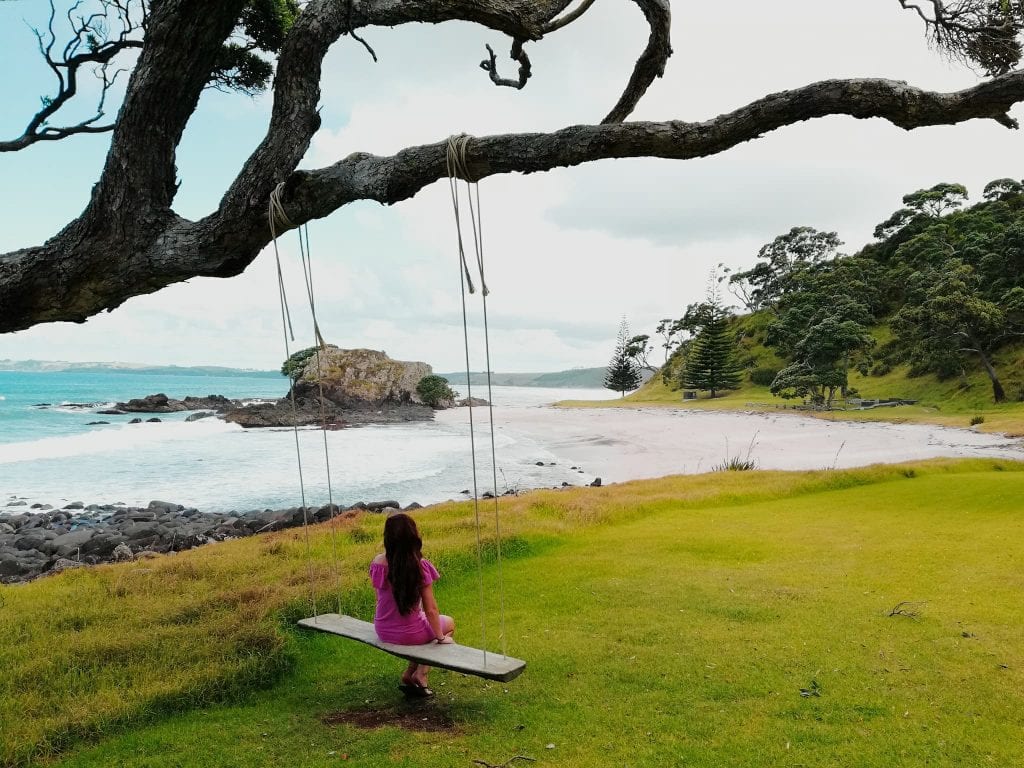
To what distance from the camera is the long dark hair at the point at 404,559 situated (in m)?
3.84

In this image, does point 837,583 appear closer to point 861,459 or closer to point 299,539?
point 299,539

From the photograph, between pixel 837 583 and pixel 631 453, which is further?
pixel 631 453

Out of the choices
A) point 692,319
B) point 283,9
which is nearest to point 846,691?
point 283,9

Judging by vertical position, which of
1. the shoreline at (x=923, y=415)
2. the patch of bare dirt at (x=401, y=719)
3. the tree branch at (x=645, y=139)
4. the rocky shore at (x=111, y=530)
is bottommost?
the rocky shore at (x=111, y=530)

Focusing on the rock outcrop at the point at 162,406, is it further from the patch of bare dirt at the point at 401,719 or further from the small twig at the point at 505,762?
the small twig at the point at 505,762

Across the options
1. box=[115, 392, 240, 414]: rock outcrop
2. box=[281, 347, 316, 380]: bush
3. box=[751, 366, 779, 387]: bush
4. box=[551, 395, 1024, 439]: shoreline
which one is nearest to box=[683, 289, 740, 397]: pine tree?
box=[751, 366, 779, 387]: bush

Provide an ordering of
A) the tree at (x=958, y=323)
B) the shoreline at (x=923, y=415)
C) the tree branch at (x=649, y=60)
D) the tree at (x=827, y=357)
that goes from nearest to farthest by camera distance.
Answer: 1. the tree branch at (x=649, y=60)
2. the shoreline at (x=923, y=415)
3. the tree at (x=958, y=323)
4. the tree at (x=827, y=357)

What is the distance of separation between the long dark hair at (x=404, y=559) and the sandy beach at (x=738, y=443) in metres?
14.6

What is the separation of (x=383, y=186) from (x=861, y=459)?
61.1 feet

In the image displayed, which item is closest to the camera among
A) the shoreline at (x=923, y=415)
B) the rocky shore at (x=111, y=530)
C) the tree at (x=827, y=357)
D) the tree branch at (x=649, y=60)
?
the tree branch at (x=649, y=60)

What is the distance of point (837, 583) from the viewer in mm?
5941

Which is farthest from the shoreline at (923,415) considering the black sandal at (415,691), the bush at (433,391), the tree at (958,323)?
the black sandal at (415,691)

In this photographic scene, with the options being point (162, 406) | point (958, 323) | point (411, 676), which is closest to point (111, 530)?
point (411, 676)

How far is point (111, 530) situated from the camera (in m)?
13.3
